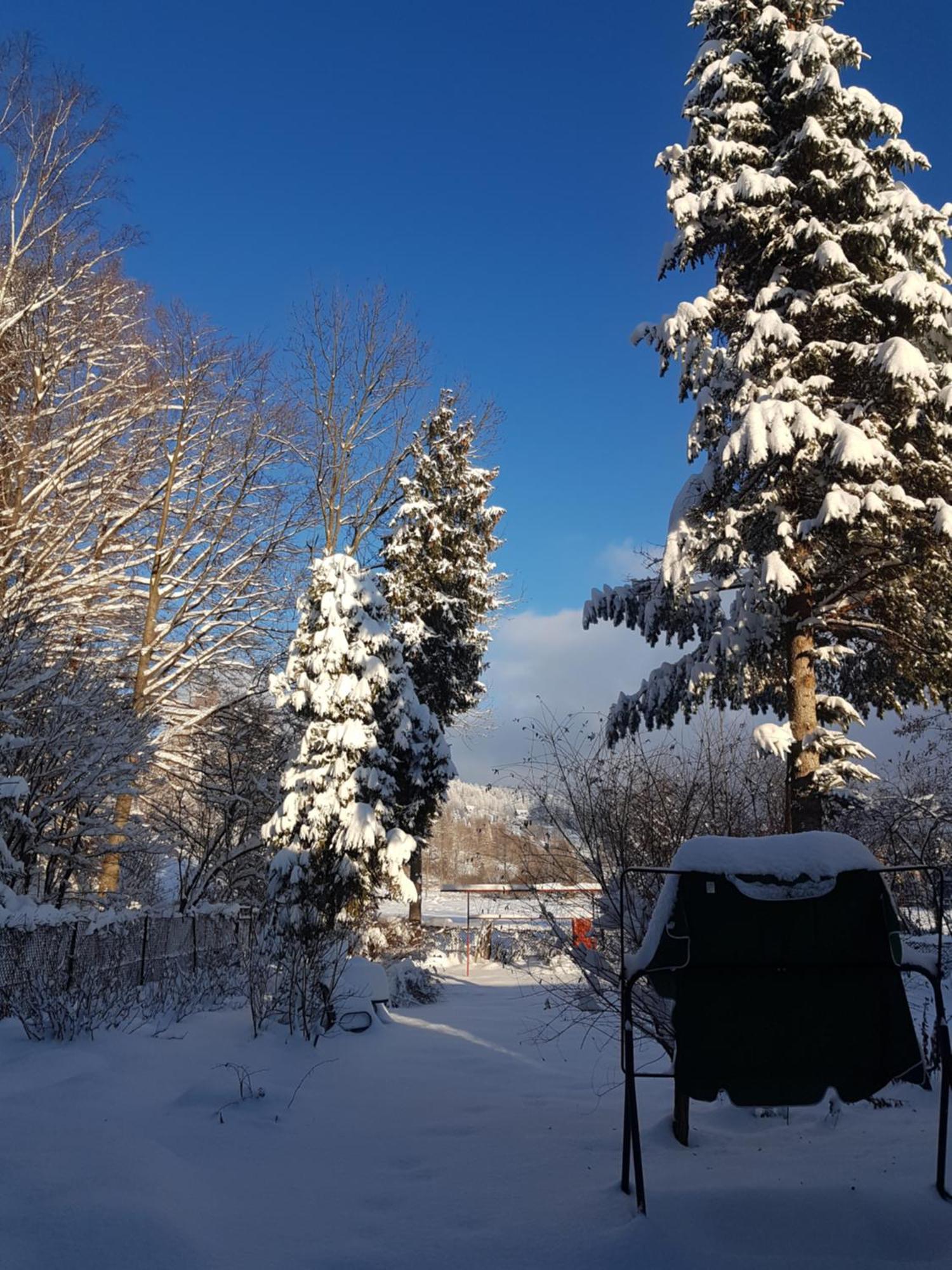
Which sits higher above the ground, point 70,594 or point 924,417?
point 924,417

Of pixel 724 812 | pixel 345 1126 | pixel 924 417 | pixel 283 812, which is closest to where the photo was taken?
pixel 345 1126

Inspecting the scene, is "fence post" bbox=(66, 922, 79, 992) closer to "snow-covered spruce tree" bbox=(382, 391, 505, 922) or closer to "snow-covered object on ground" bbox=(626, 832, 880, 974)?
"snow-covered object on ground" bbox=(626, 832, 880, 974)

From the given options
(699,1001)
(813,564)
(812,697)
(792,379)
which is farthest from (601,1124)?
(792,379)

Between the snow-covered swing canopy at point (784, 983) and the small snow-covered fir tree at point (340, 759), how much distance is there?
32.6ft

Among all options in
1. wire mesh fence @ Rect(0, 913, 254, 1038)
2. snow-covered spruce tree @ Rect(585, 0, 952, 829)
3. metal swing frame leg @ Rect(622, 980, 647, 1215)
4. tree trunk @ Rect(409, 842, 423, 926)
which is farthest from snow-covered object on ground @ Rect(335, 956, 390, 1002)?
tree trunk @ Rect(409, 842, 423, 926)

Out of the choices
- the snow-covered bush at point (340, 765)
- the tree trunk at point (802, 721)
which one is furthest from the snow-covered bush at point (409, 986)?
the tree trunk at point (802, 721)

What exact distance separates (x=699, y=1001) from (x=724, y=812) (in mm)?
3203

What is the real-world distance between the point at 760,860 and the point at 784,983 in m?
0.47

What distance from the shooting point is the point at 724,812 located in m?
6.05

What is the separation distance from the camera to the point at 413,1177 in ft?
12.8

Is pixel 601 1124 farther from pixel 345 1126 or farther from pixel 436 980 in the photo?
pixel 436 980

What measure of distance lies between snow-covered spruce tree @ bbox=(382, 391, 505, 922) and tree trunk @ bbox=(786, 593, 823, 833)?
12181mm

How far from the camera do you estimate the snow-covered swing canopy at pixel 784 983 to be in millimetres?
2994

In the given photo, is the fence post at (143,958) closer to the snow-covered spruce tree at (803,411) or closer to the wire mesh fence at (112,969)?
the wire mesh fence at (112,969)
